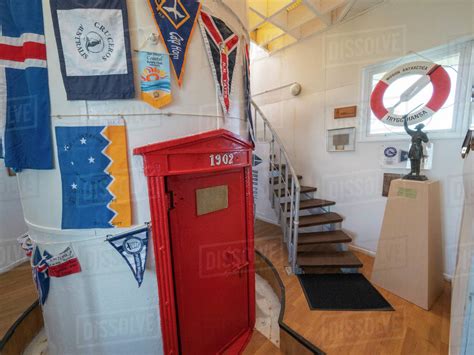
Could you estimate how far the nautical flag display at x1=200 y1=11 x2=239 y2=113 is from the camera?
1.22m

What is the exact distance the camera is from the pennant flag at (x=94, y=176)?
1021 mm

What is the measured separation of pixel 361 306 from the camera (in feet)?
6.08

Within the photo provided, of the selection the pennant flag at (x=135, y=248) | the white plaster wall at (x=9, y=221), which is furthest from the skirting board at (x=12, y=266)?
the pennant flag at (x=135, y=248)

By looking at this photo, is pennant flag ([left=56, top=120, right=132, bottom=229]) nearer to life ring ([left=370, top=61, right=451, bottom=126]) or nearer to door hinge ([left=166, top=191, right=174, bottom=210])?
door hinge ([left=166, top=191, right=174, bottom=210])

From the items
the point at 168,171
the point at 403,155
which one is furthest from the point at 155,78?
the point at 403,155

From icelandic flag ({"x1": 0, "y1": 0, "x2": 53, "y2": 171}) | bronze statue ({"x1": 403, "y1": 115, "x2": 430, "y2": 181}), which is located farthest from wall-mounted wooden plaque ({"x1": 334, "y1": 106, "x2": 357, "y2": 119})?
icelandic flag ({"x1": 0, "y1": 0, "x2": 53, "y2": 171})

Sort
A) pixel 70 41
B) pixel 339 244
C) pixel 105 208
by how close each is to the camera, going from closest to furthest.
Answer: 1. pixel 70 41
2. pixel 105 208
3. pixel 339 244

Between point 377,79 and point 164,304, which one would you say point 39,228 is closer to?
point 164,304

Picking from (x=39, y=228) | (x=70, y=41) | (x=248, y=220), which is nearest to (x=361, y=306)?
(x=248, y=220)

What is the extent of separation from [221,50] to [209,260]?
4.60 feet

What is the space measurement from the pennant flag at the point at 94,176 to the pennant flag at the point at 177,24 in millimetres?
469

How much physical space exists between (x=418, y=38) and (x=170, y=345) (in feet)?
11.9

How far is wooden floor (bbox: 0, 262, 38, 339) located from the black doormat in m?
2.59

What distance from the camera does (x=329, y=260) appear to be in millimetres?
2404
